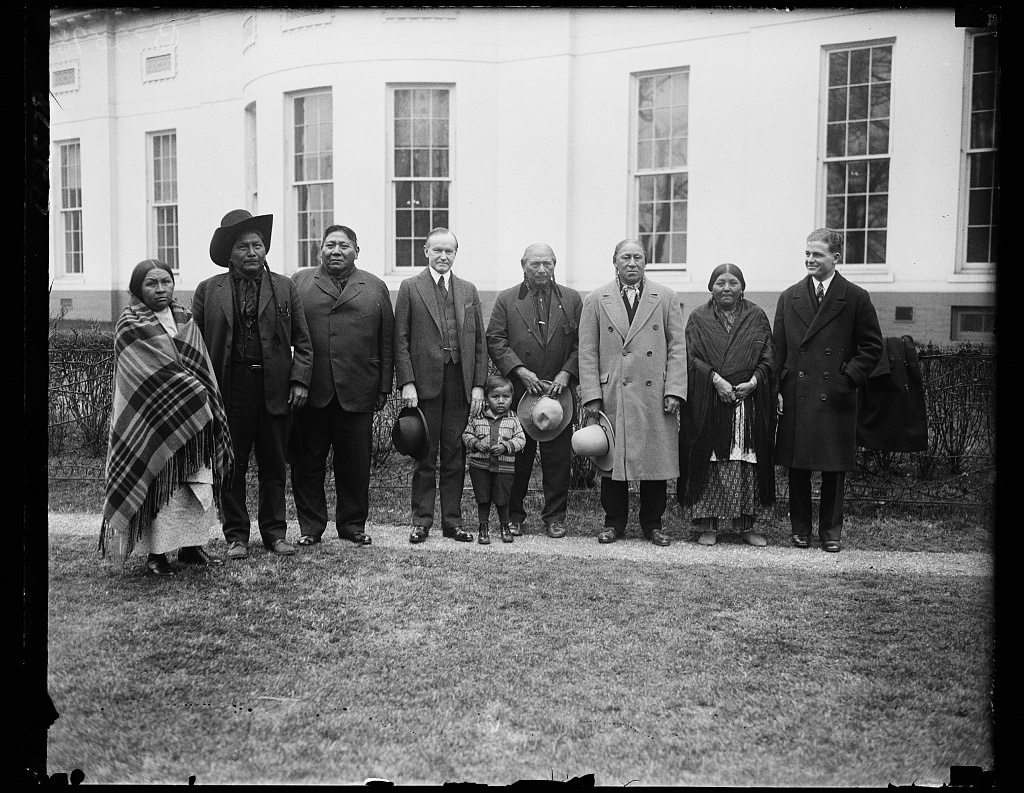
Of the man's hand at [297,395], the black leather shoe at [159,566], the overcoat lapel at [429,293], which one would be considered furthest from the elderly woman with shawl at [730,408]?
the black leather shoe at [159,566]

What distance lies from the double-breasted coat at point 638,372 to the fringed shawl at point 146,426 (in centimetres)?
281

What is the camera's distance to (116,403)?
5375 mm

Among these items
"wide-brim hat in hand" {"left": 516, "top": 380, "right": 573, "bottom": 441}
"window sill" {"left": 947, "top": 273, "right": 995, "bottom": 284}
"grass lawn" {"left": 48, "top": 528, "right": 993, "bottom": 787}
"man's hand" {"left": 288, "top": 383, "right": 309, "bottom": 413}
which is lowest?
"grass lawn" {"left": 48, "top": 528, "right": 993, "bottom": 787}

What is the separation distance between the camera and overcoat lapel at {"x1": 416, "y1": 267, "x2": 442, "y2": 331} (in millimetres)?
6469

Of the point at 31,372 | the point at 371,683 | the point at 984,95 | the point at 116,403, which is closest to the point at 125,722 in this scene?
the point at 371,683

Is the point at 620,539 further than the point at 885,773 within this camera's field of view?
Yes

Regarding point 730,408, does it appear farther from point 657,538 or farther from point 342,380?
point 342,380

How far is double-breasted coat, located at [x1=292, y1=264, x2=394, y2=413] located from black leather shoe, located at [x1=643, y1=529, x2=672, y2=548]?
222cm

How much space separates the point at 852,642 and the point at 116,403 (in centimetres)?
438

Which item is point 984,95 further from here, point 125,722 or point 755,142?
point 125,722

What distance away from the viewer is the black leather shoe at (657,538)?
6.48 metres

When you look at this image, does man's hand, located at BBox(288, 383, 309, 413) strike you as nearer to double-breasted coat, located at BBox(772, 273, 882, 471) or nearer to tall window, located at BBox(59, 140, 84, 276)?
double-breasted coat, located at BBox(772, 273, 882, 471)

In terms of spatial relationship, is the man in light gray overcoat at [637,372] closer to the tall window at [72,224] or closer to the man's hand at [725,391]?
the man's hand at [725,391]

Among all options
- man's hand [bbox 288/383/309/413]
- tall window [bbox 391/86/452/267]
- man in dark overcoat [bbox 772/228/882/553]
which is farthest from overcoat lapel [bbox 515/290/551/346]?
tall window [bbox 391/86/452/267]
